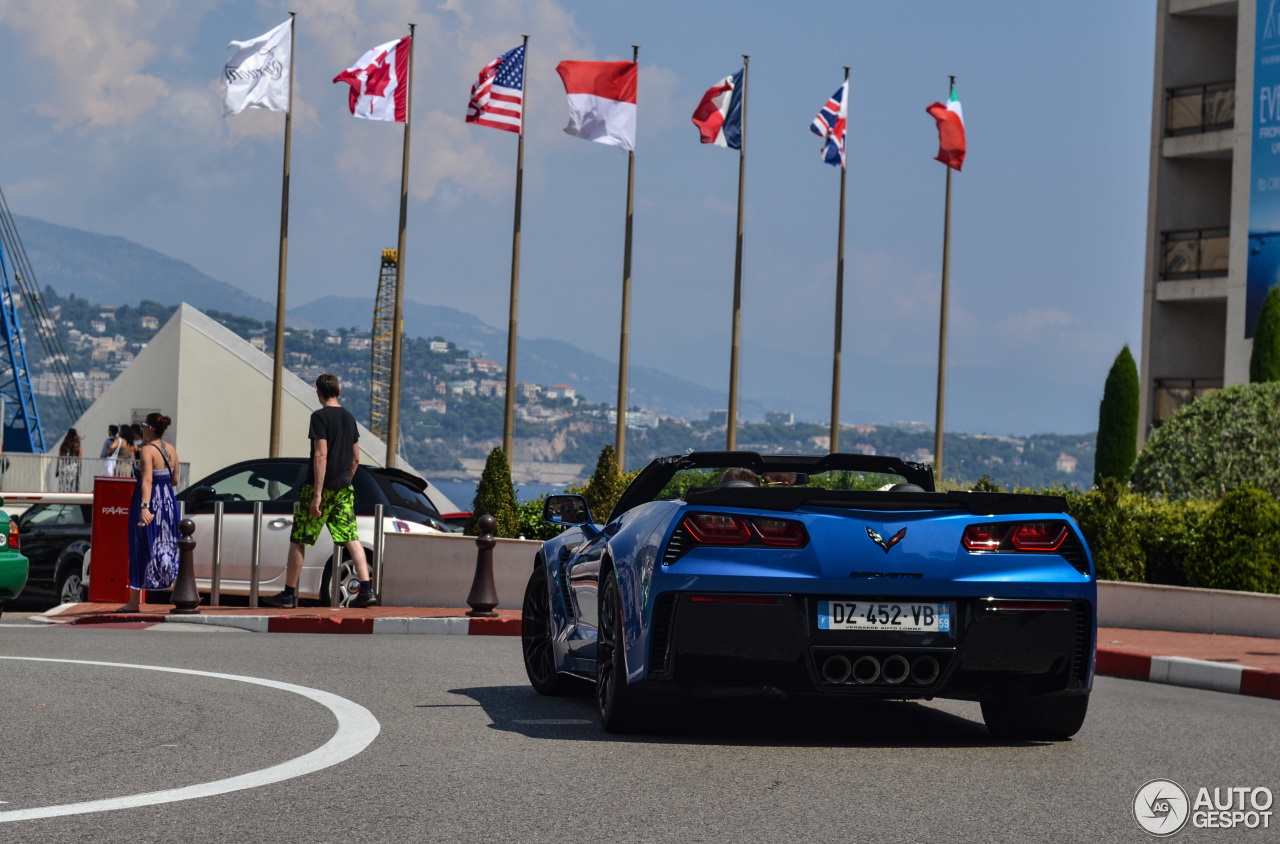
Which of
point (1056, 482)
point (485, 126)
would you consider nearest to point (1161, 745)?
point (1056, 482)

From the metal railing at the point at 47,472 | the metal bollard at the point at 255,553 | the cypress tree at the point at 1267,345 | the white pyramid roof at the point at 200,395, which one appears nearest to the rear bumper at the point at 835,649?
the metal bollard at the point at 255,553

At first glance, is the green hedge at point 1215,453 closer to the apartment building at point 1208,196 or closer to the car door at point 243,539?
the car door at point 243,539

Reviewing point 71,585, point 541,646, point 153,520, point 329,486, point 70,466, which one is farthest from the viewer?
point 70,466

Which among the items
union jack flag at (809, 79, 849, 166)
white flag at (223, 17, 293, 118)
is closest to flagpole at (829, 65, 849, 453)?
union jack flag at (809, 79, 849, 166)

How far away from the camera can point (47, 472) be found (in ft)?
124

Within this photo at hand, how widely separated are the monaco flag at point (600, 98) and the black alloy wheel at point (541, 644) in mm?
22860

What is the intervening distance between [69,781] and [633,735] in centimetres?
242

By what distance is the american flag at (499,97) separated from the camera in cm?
2988

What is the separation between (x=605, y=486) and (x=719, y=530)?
13.1 meters

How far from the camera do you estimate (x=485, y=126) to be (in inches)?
1180

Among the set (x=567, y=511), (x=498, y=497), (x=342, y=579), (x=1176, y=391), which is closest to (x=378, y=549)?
(x=342, y=579)

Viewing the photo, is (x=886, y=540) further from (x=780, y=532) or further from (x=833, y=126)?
(x=833, y=126)

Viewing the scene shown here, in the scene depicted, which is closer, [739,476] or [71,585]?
[739,476]

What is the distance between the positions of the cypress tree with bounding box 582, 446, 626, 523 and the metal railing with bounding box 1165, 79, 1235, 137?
23.8 m
